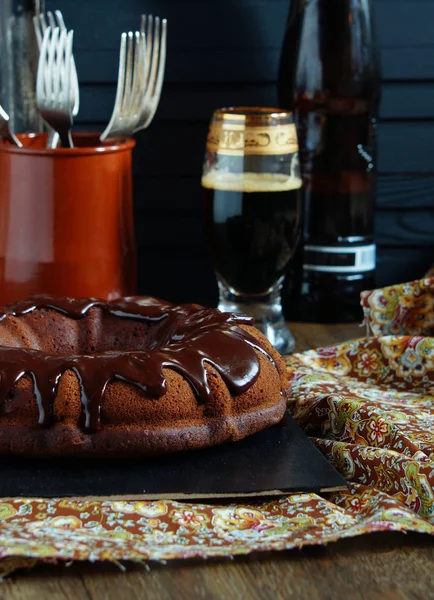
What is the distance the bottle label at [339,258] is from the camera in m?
1.41

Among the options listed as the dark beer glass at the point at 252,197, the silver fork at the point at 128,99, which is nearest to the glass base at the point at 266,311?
the dark beer glass at the point at 252,197

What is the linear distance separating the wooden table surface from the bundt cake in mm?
140

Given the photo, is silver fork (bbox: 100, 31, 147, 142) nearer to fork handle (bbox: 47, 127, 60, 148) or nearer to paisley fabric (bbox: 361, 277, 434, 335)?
fork handle (bbox: 47, 127, 60, 148)

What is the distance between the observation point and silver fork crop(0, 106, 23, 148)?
3.78ft

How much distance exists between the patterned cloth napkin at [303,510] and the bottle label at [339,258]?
13.2 inches

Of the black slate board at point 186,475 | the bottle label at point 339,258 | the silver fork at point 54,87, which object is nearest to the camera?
the black slate board at point 186,475

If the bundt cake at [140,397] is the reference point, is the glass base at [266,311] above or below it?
below

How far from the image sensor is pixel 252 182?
1207 mm

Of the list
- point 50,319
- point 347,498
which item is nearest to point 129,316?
point 50,319

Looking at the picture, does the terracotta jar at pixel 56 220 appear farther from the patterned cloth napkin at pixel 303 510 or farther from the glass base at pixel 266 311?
the patterned cloth napkin at pixel 303 510

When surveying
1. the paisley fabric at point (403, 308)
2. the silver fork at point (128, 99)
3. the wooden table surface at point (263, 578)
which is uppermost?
the silver fork at point (128, 99)

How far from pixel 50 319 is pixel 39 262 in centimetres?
21

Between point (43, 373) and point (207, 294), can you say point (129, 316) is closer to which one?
point (43, 373)

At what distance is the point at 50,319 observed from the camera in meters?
0.97
